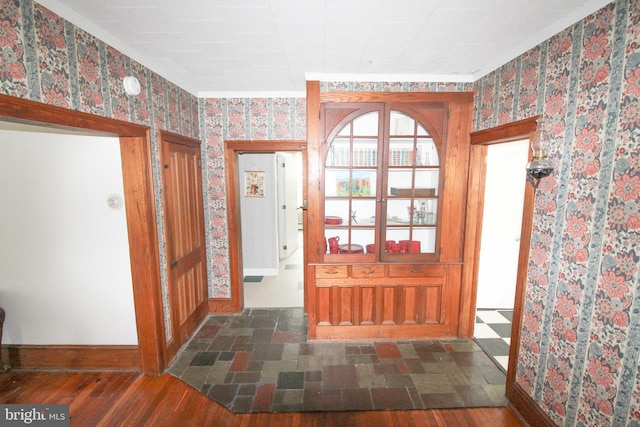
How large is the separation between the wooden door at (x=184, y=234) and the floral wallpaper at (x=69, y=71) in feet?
0.41

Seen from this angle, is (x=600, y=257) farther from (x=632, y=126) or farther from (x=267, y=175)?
(x=267, y=175)

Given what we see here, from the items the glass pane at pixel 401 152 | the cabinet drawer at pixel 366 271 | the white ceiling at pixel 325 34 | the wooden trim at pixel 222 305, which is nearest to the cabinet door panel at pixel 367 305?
the cabinet drawer at pixel 366 271

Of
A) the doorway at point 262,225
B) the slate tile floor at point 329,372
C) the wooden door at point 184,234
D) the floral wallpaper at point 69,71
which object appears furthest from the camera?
the doorway at point 262,225

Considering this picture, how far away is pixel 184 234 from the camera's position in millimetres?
2885

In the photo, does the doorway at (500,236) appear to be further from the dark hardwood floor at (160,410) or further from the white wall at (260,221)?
the white wall at (260,221)

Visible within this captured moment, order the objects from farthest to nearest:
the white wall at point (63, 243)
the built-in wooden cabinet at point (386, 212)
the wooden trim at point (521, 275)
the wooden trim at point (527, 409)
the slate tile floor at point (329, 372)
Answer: the built-in wooden cabinet at point (386, 212), the white wall at point (63, 243), the slate tile floor at point (329, 372), the wooden trim at point (521, 275), the wooden trim at point (527, 409)

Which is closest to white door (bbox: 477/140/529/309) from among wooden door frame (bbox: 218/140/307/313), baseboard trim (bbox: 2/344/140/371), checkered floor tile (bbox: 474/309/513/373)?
checkered floor tile (bbox: 474/309/513/373)

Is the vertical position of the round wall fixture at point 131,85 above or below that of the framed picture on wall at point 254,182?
above

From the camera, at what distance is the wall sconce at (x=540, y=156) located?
172 cm

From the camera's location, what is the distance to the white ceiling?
5.16 ft

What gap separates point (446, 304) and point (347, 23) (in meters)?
2.66

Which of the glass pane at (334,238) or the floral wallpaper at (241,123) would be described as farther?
the floral wallpaper at (241,123)

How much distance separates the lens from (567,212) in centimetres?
164

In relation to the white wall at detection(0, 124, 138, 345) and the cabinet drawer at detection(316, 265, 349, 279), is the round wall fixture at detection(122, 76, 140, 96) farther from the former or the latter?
the cabinet drawer at detection(316, 265, 349, 279)
